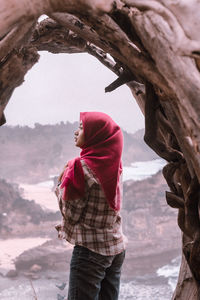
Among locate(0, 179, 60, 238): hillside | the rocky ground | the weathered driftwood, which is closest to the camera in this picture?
the weathered driftwood

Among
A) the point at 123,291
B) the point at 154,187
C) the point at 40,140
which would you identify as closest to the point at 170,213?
the point at 154,187

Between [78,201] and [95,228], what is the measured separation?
9 cm

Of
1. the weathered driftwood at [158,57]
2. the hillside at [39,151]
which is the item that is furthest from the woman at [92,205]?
the hillside at [39,151]

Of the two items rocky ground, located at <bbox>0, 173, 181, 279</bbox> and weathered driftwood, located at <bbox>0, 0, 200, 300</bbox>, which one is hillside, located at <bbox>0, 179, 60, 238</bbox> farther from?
weathered driftwood, located at <bbox>0, 0, 200, 300</bbox>

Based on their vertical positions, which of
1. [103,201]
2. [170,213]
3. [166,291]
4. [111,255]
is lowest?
[166,291]

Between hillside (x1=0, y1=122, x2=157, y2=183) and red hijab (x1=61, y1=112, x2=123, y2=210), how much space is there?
4618 millimetres

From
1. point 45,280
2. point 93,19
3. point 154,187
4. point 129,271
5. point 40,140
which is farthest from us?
point 40,140

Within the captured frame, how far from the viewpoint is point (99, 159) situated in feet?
2.88

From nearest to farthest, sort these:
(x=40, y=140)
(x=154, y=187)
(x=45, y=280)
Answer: (x=45, y=280), (x=154, y=187), (x=40, y=140)

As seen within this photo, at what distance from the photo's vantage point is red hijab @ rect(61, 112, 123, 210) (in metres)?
0.85

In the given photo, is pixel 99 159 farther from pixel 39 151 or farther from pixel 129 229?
pixel 39 151

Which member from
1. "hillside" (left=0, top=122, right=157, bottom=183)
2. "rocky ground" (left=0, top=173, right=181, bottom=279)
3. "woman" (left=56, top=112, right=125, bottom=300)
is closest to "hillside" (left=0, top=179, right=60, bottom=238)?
"rocky ground" (left=0, top=173, right=181, bottom=279)

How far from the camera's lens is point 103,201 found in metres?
0.88

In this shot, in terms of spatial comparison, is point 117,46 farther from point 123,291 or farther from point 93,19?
point 123,291
